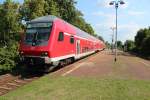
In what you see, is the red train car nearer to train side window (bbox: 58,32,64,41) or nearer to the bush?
train side window (bbox: 58,32,64,41)

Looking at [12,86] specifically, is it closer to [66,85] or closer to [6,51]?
[66,85]

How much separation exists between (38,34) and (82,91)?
7938mm

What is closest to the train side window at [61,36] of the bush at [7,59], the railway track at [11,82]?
the railway track at [11,82]

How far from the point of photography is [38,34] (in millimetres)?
18953

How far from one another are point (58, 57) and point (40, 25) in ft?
7.56

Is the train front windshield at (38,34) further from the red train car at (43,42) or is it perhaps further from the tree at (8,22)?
the tree at (8,22)

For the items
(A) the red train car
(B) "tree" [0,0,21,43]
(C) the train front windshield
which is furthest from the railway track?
(B) "tree" [0,0,21,43]

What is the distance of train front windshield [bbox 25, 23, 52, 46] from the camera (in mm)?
18691

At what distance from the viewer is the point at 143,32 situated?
2891 inches

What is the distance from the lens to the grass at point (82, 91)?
35.6 ft

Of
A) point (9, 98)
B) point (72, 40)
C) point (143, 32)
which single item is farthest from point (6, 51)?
point (143, 32)

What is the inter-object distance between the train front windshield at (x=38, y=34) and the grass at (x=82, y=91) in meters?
4.77

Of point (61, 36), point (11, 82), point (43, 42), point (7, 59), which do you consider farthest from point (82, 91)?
point (7, 59)

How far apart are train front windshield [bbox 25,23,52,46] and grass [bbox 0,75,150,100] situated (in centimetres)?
477
